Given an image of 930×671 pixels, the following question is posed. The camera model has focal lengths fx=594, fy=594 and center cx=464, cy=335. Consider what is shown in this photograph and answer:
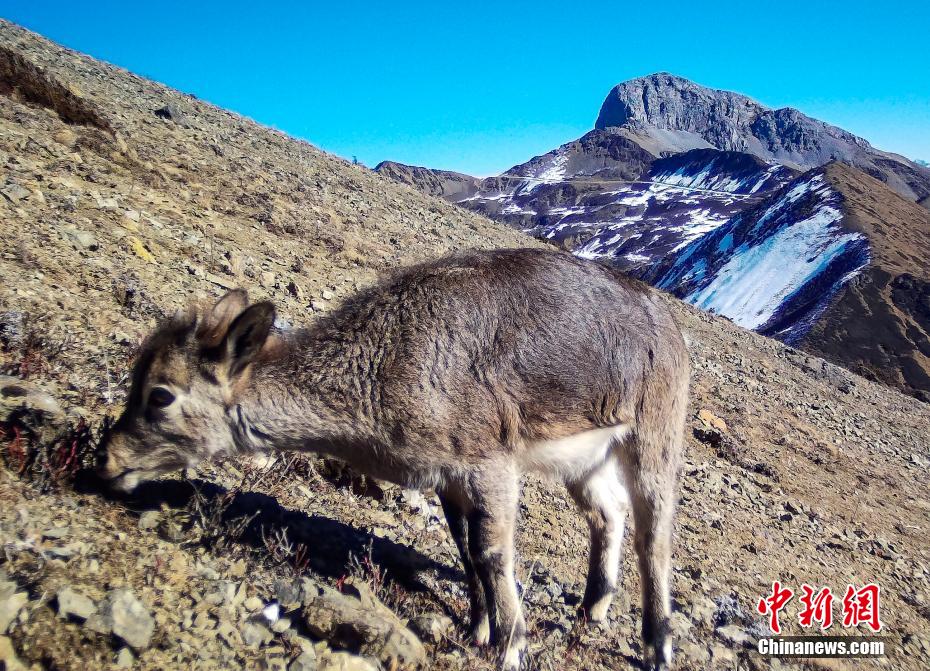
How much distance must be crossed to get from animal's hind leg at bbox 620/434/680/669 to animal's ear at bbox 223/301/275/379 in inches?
128

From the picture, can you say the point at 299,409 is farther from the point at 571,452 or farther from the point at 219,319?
the point at 571,452

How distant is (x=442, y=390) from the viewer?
439 centimetres

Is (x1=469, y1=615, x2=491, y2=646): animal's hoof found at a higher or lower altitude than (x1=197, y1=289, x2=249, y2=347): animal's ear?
lower

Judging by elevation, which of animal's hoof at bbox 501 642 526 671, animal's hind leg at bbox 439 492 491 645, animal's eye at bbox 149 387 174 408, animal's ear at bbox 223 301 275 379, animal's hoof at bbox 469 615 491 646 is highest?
animal's ear at bbox 223 301 275 379

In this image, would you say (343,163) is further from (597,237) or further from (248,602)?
(597,237)

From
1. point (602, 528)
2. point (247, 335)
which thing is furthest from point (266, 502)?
point (602, 528)

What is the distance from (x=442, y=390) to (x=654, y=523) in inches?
98.0

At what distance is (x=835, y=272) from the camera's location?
44.7 metres

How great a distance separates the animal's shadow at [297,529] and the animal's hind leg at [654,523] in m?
1.76

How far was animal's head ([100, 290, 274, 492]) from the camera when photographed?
173 inches

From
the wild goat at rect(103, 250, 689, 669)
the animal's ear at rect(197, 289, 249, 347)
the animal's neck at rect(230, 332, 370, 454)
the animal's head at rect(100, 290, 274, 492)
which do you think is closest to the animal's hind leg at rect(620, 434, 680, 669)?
the wild goat at rect(103, 250, 689, 669)

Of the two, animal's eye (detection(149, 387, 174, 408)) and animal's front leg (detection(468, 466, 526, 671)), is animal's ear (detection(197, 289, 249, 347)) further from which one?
animal's front leg (detection(468, 466, 526, 671))

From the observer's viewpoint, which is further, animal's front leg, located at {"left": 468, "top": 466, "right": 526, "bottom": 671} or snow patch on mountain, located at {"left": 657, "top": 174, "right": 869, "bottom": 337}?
snow patch on mountain, located at {"left": 657, "top": 174, "right": 869, "bottom": 337}

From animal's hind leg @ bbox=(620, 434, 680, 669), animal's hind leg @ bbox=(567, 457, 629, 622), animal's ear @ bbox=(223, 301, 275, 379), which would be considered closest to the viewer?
animal's ear @ bbox=(223, 301, 275, 379)
